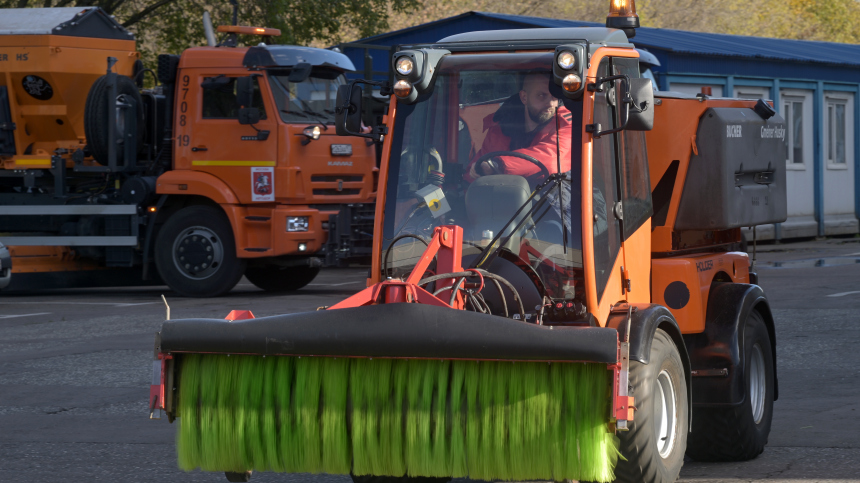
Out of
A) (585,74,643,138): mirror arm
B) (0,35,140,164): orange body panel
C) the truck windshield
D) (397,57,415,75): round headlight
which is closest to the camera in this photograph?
(585,74,643,138): mirror arm

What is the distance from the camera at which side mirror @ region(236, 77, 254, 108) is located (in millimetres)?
15266

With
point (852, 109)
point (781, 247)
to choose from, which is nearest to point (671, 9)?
point (852, 109)

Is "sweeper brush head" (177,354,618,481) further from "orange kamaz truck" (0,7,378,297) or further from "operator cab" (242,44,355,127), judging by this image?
"operator cab" (242,44,355,127)

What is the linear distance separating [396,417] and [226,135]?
11.1 metres

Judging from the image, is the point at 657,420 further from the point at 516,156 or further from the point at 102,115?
the point at 102,115

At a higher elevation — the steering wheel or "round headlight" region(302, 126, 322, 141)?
"round headlight" region(302, 126, 322, 141)

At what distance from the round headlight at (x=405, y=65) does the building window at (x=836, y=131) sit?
82.8ft

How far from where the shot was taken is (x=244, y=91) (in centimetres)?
1528

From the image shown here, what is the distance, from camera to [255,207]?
15.6m

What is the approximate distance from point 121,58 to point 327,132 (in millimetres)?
3490

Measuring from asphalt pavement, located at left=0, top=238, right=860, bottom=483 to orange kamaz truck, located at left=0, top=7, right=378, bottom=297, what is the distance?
640 millimetres

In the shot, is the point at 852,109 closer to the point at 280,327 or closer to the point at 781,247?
the point at 781,247

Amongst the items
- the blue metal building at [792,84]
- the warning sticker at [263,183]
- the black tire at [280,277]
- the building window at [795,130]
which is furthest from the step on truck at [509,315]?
the building window at [795,130]

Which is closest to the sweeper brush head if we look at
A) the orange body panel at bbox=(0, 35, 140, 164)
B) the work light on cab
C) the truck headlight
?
the truck headlight
